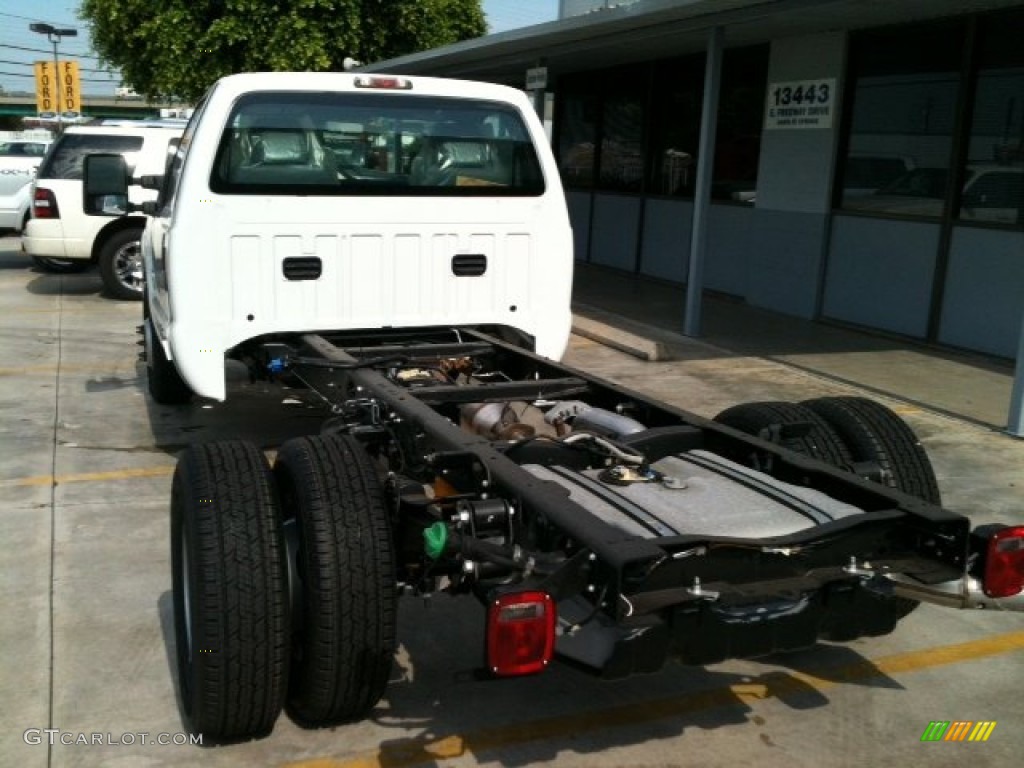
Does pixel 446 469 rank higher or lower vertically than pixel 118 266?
higher

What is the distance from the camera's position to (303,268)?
545 cm

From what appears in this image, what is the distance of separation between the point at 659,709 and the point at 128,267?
11.1m

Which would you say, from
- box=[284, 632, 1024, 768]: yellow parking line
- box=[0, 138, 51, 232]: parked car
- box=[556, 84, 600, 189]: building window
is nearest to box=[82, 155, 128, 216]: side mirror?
box=[284, 632, 1024, 768]: yellow parking line

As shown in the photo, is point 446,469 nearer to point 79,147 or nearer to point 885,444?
point 885,444

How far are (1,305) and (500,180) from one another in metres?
8.70

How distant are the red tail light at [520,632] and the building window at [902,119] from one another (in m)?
8.57

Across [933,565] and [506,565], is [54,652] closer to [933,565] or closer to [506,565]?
[506,565]

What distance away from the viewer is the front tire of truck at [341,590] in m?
3.06

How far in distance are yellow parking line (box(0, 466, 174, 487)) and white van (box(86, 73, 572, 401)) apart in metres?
0.83

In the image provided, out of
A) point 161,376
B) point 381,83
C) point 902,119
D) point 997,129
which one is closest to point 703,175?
point 902,119

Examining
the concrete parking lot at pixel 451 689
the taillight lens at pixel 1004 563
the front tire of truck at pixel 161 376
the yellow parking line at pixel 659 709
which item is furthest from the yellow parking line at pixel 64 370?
the taillight lens at pixel 1004 563

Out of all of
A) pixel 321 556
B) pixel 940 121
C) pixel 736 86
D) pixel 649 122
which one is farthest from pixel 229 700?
pixel 649 122

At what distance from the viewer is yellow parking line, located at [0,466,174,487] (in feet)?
19.4

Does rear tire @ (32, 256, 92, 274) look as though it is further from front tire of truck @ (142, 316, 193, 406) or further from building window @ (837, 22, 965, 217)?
building window @ (837, 22, 965, 217)
